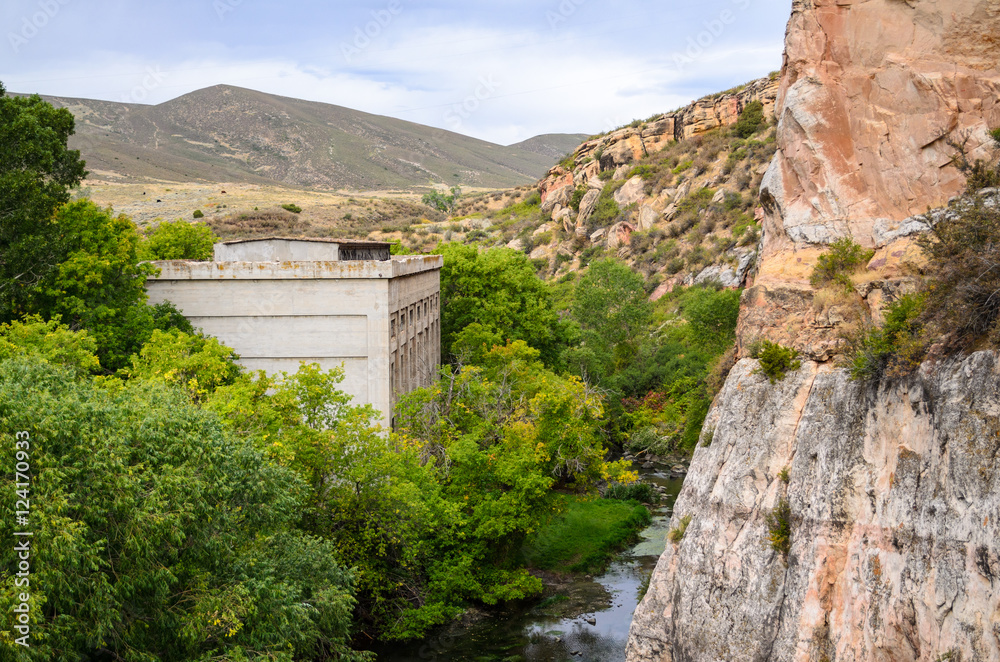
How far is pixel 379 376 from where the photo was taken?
96.3 ft

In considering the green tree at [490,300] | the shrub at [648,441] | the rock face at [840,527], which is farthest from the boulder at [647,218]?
the rock face at [840,527]

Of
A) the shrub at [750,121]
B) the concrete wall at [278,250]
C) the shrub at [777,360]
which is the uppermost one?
the shrub at [750,121]

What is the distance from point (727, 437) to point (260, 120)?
16513 centimetres

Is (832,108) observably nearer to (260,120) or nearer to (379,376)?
(379,376)

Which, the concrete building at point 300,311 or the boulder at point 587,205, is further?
the boulder at point 587,205

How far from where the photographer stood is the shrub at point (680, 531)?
754 inches

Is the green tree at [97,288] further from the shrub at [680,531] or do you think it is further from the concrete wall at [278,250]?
the shrub at [680,531]

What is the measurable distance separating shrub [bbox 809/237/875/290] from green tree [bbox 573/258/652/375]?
3658 centimetres

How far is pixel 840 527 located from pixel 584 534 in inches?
811

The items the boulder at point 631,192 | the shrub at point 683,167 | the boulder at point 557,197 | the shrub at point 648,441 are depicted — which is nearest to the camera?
the shrub at point 648,441

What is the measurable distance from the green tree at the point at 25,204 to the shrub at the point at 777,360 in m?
21.9

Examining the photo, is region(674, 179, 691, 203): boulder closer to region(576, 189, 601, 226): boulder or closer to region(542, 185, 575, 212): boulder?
region(576, 189, 601, 226): boulder

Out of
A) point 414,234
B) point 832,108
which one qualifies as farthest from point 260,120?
point 832,108

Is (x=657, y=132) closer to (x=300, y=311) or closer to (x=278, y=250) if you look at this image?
(x=278, y=250)
